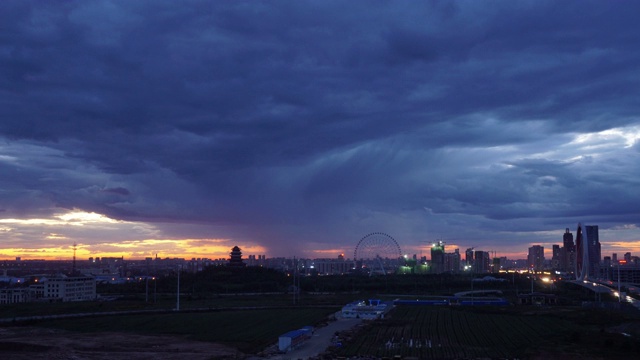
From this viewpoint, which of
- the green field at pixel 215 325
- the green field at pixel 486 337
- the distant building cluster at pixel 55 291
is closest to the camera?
the green field at pixel 486 337

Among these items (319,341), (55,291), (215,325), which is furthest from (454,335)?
(55,291)

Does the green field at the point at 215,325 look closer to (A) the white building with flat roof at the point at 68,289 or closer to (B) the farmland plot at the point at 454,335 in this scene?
(B) the farmland plot at the point at 454,335

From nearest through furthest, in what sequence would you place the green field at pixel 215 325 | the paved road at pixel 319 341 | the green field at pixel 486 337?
the green field at pixel 486 337 < the paved road at pixel 319 341 < the green field at pixel 215 325

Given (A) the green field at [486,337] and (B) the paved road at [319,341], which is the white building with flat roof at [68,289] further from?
(A) the green field at [486,337]

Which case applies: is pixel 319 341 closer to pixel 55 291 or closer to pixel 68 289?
pixel 68 289

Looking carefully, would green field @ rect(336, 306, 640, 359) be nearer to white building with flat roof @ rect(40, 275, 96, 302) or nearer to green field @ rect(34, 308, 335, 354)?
green field @ rect(34, 308, 335, 354)

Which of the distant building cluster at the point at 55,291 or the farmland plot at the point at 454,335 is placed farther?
the distant building cluster at the point at 55,291

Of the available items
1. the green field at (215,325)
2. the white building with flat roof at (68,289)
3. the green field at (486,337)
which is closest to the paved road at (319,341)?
the green field at (486,337)

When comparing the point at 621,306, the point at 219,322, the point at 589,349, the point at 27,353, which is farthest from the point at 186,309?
the point at 621,306
